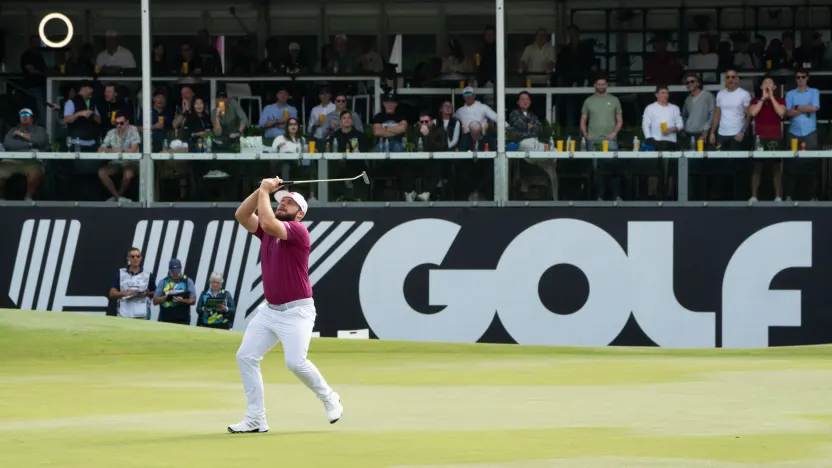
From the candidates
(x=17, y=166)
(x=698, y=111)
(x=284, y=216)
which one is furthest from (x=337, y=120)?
(x=284, y=216)

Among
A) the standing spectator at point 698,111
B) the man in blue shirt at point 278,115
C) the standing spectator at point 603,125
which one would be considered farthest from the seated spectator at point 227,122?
the standing spectator at point 698,111

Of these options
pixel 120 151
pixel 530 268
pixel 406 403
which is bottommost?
pixel 406 403

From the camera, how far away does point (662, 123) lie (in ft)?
65.0

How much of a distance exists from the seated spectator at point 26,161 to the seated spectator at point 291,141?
337cm

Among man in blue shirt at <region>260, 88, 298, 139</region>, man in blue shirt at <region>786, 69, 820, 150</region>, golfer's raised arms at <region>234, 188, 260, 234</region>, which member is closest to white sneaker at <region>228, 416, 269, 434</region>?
golfer's raised arms at <region>234, 188, 260, 234</region>

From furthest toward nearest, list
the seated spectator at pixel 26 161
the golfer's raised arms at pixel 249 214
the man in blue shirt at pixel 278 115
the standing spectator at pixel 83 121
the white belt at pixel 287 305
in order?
the man in blue shirt at pixel 278 115 < the standing spectator at pixel 83 121 < the seated spectator at pixel 26 161 < the golfer's raised arms at pixel 249 214 < the white belt at pixel 287 305

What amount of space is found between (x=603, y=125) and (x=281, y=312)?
10.8 m

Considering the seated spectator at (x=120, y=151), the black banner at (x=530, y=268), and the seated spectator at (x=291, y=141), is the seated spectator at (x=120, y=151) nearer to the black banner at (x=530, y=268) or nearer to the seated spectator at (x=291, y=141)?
the black banner at (x=530, y=268)

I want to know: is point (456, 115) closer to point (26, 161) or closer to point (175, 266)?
point (175, 266)

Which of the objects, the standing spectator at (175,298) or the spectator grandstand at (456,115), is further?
the standing spectator at (175,298)

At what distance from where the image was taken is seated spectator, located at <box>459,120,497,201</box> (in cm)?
1989

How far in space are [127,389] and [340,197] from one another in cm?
715

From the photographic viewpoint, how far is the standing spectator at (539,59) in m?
21.9

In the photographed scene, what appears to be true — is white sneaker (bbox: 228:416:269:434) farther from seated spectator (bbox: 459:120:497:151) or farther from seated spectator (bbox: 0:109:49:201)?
seated spectator (bbox: 0:109:49:201)
